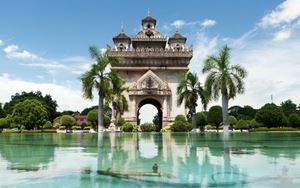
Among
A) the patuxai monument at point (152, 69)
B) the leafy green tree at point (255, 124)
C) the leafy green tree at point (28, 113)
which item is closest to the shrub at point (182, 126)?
the patuxai monument at point (152, 69)

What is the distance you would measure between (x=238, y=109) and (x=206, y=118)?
207 feet

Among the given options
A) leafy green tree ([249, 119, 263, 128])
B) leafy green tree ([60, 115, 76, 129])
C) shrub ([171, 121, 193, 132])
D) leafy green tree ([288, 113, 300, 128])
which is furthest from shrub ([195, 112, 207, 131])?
leafy green tree ([60, 115, 76, 129])

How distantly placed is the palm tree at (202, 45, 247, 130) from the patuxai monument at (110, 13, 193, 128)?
80.3ft

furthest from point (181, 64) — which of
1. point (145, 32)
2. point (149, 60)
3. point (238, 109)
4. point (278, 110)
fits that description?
point (238, 109)

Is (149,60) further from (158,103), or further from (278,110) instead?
(278,110)

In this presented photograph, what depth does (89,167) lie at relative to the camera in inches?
345

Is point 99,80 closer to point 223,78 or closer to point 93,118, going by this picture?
point 223,78

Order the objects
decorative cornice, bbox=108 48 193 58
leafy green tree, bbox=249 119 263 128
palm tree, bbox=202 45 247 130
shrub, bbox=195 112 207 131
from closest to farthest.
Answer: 1. palm tree, bbox=202 45 247 130
2. leafy green tree, bbox=249 119 263 128
3. decorative cornice, bbox=108 48 193 58
4. shrub, bbox=195 112 207 131

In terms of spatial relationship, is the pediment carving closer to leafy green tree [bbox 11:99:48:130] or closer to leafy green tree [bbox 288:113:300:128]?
leafy green tree [bbox 11:99:48:130]

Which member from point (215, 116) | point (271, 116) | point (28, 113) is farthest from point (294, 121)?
point (28, 113)

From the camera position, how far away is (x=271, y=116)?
5281 centimetres

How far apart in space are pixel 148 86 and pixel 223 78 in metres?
27.3

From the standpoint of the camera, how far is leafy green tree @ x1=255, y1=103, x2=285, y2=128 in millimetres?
52844

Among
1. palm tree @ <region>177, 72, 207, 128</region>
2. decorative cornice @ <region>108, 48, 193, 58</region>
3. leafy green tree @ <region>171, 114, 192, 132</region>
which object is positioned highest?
decorative cornice @ <region>108, 48, 193, 58</region>
